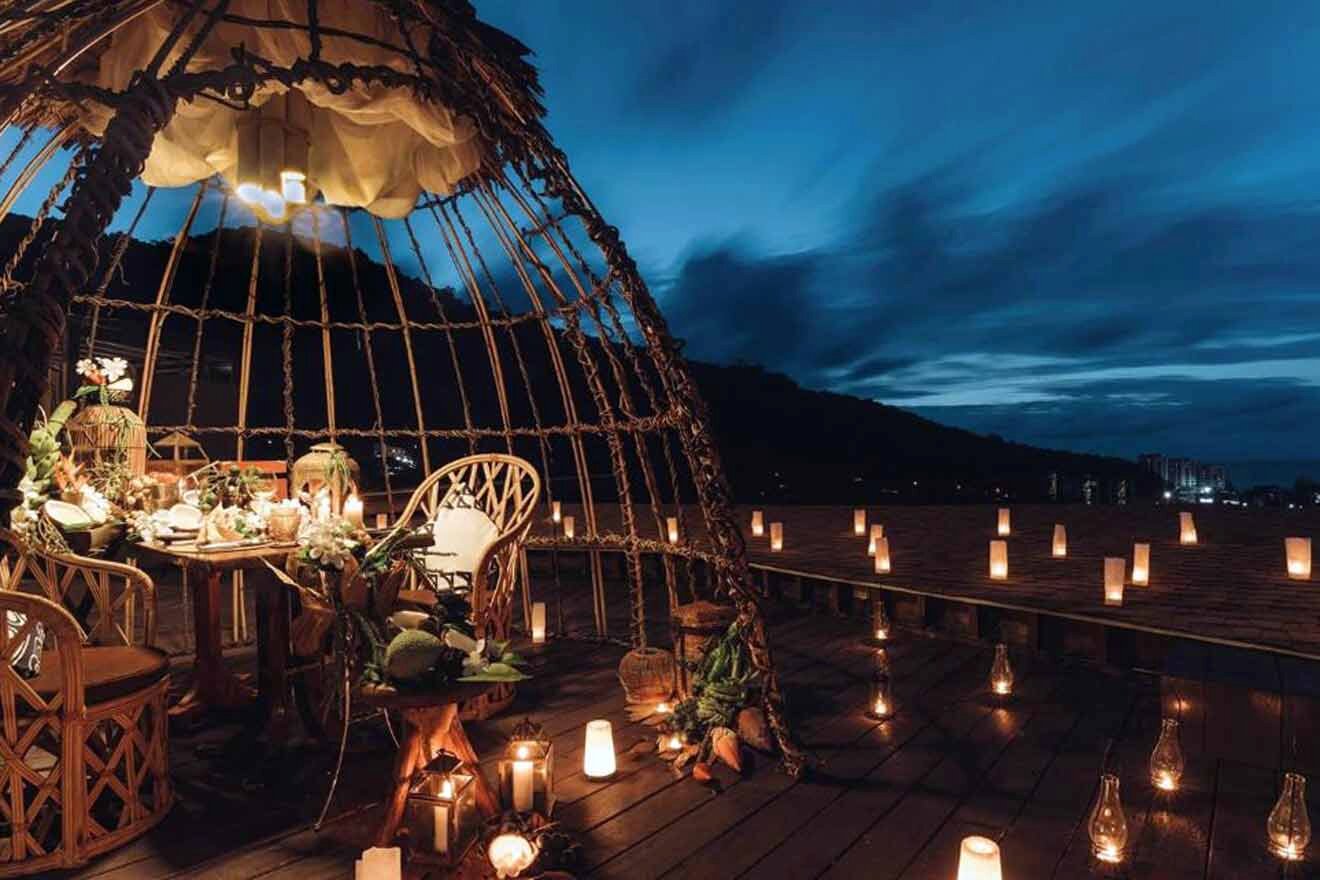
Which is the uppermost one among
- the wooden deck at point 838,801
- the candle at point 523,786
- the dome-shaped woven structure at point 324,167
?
the dome-shaped woven structure at point 324,167

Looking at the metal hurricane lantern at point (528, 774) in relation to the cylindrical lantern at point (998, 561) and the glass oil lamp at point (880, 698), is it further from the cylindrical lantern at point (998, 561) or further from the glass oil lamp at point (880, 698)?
the cylindrical lantern at point (998, 561)

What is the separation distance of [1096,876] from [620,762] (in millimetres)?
1648

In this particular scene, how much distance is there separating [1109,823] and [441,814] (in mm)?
1910

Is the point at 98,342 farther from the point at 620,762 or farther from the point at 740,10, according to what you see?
the point at 620,762

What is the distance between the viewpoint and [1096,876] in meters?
2.36

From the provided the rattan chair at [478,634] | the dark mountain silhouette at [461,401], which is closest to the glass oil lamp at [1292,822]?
the rattan chair at [478,634]

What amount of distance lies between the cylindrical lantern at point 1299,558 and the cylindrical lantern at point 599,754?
395 centimetres

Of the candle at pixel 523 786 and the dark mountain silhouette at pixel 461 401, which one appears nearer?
the candle at pixel 523 786

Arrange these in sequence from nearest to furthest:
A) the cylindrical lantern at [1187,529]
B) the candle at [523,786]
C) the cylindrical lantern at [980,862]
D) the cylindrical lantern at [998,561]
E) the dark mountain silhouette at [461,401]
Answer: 1. the cylindrical lantern at [980,862]
2. the candle at [523,786]
3. the cylindrical lantern at [998,561]
4. the cylindrical lantern at [1187,529]
5. the dark mountain silhouette at [461,401]

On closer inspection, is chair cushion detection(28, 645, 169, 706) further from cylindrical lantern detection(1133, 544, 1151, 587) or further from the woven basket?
cylindrical lantern detection(1133, 544, 1151, 587)

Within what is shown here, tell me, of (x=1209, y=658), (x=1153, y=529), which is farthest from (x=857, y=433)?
(x=1209, y=658)

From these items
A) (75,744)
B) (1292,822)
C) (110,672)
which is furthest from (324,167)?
(1292,822)

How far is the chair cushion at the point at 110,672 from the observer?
8.51 feet

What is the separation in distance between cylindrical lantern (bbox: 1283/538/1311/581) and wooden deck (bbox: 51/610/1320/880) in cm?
136
